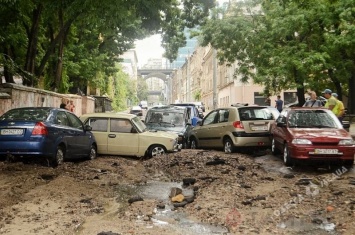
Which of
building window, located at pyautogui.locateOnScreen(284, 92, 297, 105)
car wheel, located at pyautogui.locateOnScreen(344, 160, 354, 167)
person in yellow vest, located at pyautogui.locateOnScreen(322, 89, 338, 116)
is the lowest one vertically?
car wheel, located at pyautogui.locateOnScreen(344, 160, 354, 167)

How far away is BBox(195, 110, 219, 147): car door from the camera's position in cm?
1325

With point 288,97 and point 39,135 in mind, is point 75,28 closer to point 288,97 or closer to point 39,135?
point 39,135

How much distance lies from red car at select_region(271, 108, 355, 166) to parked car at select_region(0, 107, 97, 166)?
552 cm

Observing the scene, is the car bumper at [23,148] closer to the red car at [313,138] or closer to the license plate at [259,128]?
the red car at [313,138]

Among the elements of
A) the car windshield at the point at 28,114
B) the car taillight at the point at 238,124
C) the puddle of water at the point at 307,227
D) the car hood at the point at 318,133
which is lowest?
the puddle of water at the point at 307,227

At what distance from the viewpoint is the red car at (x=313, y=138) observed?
9.26 metres

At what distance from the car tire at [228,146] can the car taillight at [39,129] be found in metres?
5.83

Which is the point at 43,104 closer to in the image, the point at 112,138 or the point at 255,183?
the point at 112,138

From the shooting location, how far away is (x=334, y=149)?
9242mm

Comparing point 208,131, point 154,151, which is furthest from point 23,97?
point 208,131

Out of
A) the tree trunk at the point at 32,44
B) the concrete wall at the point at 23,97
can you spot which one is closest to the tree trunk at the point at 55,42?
the tree trunk at the point at 32,44

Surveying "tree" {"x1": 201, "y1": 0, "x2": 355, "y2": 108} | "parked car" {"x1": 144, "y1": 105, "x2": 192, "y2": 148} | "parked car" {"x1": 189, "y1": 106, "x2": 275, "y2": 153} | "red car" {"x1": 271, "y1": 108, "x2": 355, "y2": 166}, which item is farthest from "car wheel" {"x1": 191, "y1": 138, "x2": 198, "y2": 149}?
"tree" {"x1": 201, "y1": 0, "x2": 355, "y2": 108}

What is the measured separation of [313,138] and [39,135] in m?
6.36

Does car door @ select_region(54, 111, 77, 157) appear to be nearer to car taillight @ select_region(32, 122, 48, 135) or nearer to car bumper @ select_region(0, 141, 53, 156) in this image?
car taillight @ select_region(32, 122, 48, 135)
